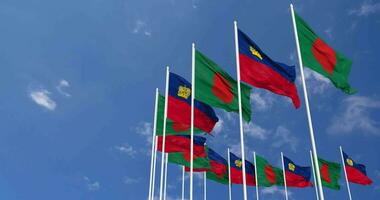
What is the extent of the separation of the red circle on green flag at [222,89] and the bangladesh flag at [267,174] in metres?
15.2

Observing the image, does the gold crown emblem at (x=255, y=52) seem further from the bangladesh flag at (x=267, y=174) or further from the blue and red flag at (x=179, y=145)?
the bangladesh flag at (x=267, y=174)

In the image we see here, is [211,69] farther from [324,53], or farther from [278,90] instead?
[324,53]

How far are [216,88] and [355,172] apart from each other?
73.0ft

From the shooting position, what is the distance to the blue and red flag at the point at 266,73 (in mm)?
14906

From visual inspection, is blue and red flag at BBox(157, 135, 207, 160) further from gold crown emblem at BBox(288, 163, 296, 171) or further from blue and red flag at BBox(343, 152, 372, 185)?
blue and red flag at BBox(343, 152, 372, 185)

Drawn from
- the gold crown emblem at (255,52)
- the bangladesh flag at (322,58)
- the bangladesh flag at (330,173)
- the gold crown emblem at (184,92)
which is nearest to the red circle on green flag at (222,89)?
the gold crown emblem at (255,52)

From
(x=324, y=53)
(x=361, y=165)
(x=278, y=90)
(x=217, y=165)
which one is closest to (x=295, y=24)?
(x=324, y=53)

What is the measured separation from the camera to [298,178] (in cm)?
3144

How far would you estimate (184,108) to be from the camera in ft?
63.4

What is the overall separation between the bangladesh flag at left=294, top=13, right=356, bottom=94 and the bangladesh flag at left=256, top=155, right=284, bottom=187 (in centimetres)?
1639

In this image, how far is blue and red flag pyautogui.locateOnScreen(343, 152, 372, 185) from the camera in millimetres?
32062

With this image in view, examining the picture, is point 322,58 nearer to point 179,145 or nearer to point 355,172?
point 179,145

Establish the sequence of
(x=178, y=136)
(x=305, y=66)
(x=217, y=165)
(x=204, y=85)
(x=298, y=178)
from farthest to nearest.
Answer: (x=298, y=178) < (x=217, y=165) < (x=178, y=136) < (x=204, y=85) < (x=305, y=66)

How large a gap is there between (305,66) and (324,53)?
129 centimetres
